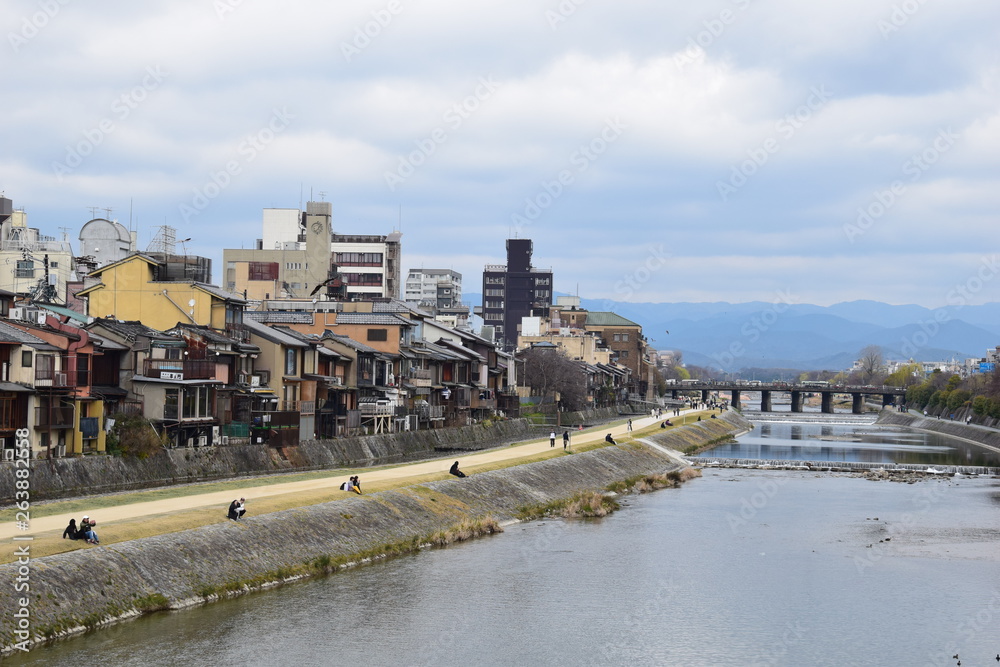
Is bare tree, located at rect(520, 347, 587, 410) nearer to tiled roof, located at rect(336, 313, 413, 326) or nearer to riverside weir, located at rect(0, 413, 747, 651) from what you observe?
tiled roof, located at rect(336, 313, 413, 326)

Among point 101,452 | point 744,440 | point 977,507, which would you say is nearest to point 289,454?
point 101,452

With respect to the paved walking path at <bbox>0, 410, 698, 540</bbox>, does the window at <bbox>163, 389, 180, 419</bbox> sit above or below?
above

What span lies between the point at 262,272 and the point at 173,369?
67.8 m

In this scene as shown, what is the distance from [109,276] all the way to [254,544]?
1214 inches

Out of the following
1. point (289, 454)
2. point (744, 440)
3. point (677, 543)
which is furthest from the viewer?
point (744, 440)

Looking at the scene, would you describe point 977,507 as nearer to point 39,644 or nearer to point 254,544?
point 254,544

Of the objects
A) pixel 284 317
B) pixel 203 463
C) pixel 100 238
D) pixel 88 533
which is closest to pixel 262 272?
pixel 100 238

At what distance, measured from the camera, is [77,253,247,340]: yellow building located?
60.4 meters

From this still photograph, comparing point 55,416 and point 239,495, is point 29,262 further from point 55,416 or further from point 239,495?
point 239,495

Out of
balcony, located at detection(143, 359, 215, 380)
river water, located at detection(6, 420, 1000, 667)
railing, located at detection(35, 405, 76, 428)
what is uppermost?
balcony, located at detection(143, 359, 215, 380)

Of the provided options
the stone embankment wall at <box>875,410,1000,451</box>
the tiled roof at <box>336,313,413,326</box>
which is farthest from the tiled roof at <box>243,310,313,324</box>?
the stone embankment wall at <box>875,410,1000,451</box>

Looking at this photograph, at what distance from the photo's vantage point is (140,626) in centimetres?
2880

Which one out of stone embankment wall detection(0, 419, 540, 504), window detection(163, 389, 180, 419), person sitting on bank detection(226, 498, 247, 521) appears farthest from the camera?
window detection(163, 389, 180, 419)

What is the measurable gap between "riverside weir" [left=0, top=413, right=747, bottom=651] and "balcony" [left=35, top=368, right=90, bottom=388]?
1343 centimetres
